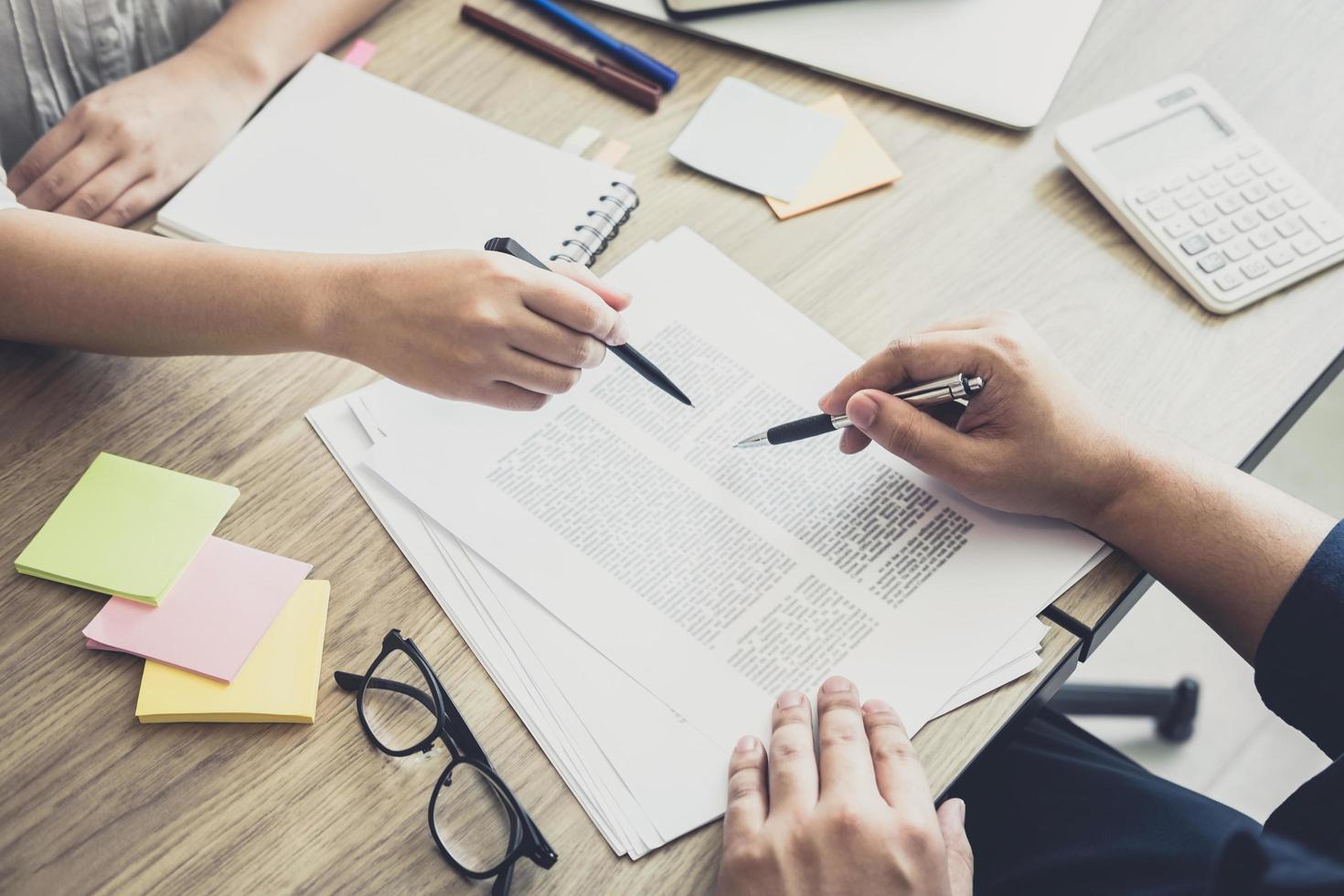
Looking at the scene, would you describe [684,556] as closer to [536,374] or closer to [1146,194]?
[536,374]

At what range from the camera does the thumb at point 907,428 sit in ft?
2.22

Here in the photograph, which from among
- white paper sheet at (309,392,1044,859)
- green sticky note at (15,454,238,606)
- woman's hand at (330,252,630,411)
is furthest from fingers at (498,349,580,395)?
green sticky note at (15,454,238,606)

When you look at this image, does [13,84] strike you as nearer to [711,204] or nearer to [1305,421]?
[711,204]

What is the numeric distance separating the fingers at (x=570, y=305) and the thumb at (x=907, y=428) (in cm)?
18

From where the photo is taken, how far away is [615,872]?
59 centimetres

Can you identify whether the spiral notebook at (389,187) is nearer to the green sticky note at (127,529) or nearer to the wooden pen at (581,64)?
the wooden pen at (581,64)

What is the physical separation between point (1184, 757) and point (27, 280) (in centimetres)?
144

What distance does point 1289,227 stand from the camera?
784mm

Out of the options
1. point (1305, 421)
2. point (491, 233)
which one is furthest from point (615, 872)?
point (1305, 421)

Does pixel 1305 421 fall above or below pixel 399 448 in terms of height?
below

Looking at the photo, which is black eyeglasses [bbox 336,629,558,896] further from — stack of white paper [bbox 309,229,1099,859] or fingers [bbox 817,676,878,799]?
fingers [bbox 817,676,878,799]

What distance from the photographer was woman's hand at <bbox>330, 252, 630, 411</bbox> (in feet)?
2.23

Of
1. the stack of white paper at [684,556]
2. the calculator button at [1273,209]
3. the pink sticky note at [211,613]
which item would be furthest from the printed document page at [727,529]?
the calculator button at [1273,209]

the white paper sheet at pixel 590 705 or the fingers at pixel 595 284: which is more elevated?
the fingers at pixel 595 284
